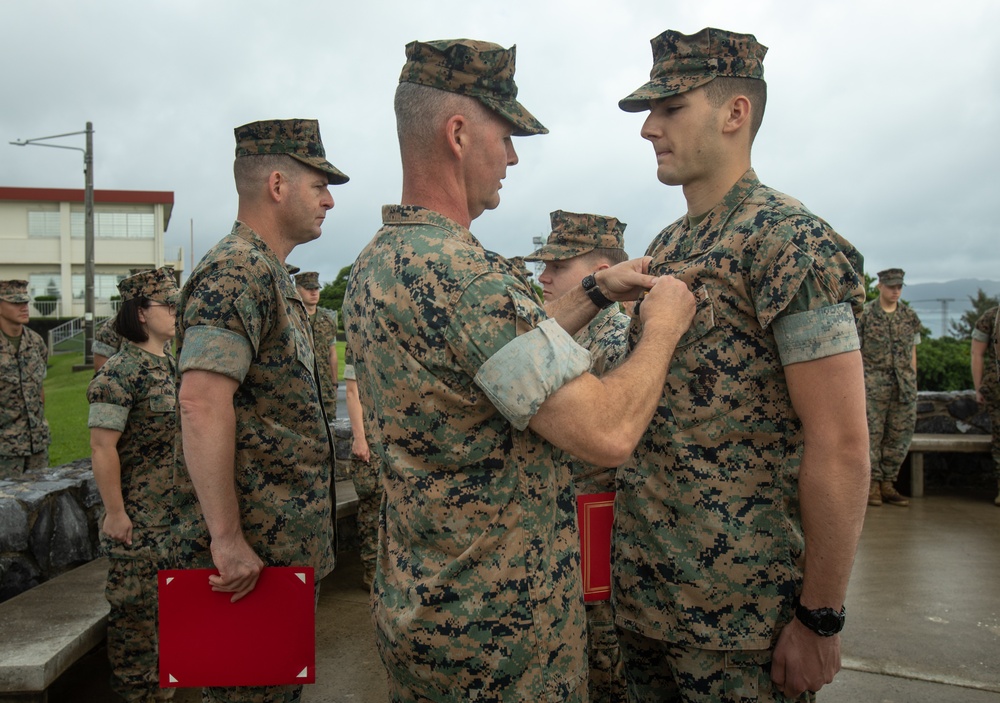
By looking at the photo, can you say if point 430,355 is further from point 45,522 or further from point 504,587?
point 45,522

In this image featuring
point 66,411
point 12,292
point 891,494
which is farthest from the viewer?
point 66,411

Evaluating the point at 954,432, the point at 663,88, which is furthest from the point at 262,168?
the point at 954,432

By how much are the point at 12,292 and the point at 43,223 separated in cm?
3509

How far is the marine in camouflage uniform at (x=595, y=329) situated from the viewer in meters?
3.35

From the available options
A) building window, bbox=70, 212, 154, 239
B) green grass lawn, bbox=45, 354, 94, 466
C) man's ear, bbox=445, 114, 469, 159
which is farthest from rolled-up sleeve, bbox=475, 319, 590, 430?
building window, bbox=70, 212, 154, 239

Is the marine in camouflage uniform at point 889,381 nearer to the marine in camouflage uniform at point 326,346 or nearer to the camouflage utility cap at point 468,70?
the marine in camouflage uniform at point 326,346

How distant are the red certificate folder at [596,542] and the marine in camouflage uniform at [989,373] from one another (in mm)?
7144

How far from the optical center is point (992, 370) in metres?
7.77

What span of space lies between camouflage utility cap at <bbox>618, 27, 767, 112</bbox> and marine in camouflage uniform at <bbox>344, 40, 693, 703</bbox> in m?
0.49

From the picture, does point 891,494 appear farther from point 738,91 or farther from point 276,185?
point 276,185

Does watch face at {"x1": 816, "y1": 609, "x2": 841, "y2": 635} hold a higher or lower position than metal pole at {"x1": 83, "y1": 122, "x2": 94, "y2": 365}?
lower

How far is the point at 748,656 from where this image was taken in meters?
1.89

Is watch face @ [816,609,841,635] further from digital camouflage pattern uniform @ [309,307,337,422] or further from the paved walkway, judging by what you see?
digital camouflage pattern uniform @ [309,307,337,422]

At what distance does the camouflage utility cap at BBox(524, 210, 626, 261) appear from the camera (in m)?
3.95
